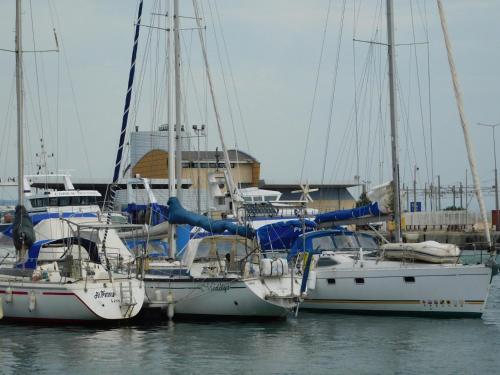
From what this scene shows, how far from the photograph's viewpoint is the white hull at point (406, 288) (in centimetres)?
2945

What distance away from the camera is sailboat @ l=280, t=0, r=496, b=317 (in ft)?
96.8

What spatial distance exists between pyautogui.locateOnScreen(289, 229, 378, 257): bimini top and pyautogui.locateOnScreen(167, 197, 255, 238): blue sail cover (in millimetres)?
2169

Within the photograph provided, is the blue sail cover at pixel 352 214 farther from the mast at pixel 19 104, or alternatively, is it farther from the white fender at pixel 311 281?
the mast at pixel 19 104

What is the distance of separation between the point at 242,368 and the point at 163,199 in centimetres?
5245

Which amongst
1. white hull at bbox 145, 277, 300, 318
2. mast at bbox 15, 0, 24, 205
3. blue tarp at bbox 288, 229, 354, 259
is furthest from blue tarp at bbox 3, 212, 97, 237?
blue tarp at bbox 288, 229, 354, 259

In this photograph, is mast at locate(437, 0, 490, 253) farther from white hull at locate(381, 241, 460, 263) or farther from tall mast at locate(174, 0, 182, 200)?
tall mast at locate(174, 0, 182, 200)

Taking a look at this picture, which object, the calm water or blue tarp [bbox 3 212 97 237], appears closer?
the calm water

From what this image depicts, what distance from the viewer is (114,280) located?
27984 mm

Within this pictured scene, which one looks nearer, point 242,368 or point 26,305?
point 242,368

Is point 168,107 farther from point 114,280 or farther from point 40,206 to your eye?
point 40,206

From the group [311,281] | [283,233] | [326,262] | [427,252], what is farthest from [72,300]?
[427,252]

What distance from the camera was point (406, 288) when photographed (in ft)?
98.8

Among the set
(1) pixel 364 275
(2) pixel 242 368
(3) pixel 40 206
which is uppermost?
(3) pixel 40 206

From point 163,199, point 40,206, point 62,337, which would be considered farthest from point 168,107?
point 163,199
